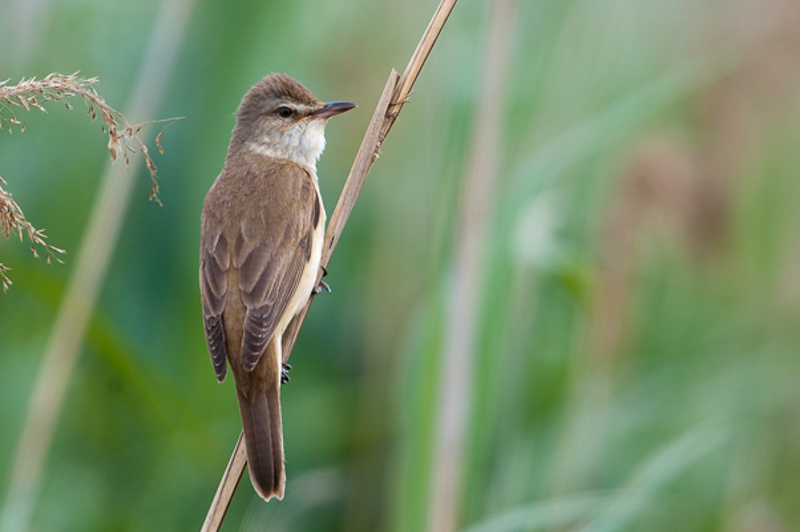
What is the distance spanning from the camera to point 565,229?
3838 mm

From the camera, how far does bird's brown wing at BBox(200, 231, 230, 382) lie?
241cm

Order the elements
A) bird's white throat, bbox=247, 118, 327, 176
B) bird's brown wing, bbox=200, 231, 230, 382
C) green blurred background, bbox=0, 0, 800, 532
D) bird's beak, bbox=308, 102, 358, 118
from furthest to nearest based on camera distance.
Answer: bird's white throat, bbox=247, 118, 327, 176
bird's beak, bbox=308, 102, 358, 118
green blurred background, bbox=0, 0, 800, 532
bird's brown wing, bbox=200, 231, 230, 382

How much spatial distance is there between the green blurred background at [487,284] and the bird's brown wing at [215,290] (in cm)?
40

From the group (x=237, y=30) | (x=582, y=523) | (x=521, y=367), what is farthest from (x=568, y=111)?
(x=582, y=523)

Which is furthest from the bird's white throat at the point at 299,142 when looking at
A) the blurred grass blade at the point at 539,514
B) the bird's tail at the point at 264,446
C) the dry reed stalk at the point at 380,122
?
the blurred grass blade at the point at 539,514

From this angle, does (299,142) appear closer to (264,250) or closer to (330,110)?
(330,110)

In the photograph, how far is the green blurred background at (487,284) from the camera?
2.53m

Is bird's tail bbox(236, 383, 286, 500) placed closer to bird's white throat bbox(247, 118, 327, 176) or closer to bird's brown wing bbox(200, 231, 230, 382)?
bird's brown wing bbox(200, 231, 230, 382)

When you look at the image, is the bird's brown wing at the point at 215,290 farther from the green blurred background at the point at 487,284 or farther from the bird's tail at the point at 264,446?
the green blurred background at the point at 487,284

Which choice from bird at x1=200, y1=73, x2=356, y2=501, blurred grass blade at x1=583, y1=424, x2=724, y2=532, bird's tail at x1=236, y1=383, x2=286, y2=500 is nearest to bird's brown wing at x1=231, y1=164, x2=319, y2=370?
bird at x1=200, y1=73, x2=356, y2=501

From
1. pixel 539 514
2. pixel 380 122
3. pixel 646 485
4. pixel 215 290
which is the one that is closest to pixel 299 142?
pixel 215 290

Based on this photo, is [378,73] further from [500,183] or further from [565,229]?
[500,183]

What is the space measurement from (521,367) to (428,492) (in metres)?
0.70

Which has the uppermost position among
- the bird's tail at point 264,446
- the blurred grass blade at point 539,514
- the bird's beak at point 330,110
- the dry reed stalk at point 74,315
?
the bird's beak at point 330,110
